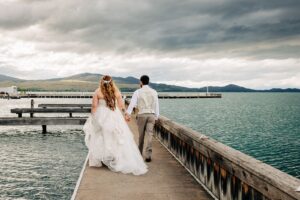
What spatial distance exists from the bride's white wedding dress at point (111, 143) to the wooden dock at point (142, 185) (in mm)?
212

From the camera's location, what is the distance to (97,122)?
7.87 metres

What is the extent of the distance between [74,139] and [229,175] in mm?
17762

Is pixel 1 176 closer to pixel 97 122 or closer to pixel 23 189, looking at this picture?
pixel 23 189

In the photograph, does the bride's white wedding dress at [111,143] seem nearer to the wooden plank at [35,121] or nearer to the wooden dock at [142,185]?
the wooden dock at [142,185]

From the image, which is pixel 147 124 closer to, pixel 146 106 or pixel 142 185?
Result: pixel 146 106

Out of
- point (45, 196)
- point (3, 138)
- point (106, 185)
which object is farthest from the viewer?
point (3, 138)

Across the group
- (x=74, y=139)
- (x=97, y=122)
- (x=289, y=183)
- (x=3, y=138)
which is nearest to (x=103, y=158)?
(x=97, y=122)

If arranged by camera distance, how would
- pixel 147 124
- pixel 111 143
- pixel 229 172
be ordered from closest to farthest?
pixel 229 172 → pixel 111 143 → pixel 147 124

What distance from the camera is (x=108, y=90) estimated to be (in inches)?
311

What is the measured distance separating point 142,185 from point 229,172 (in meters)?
1.83

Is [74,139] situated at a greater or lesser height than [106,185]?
lesser

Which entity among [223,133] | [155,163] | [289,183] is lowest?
[223,133]

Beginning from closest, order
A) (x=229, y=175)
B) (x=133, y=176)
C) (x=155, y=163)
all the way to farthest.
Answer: (x=229, y=175) → (x=133, y=176) → (x=155, y=163)

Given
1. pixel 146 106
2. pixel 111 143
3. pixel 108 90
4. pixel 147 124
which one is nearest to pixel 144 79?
pixel 146 106
